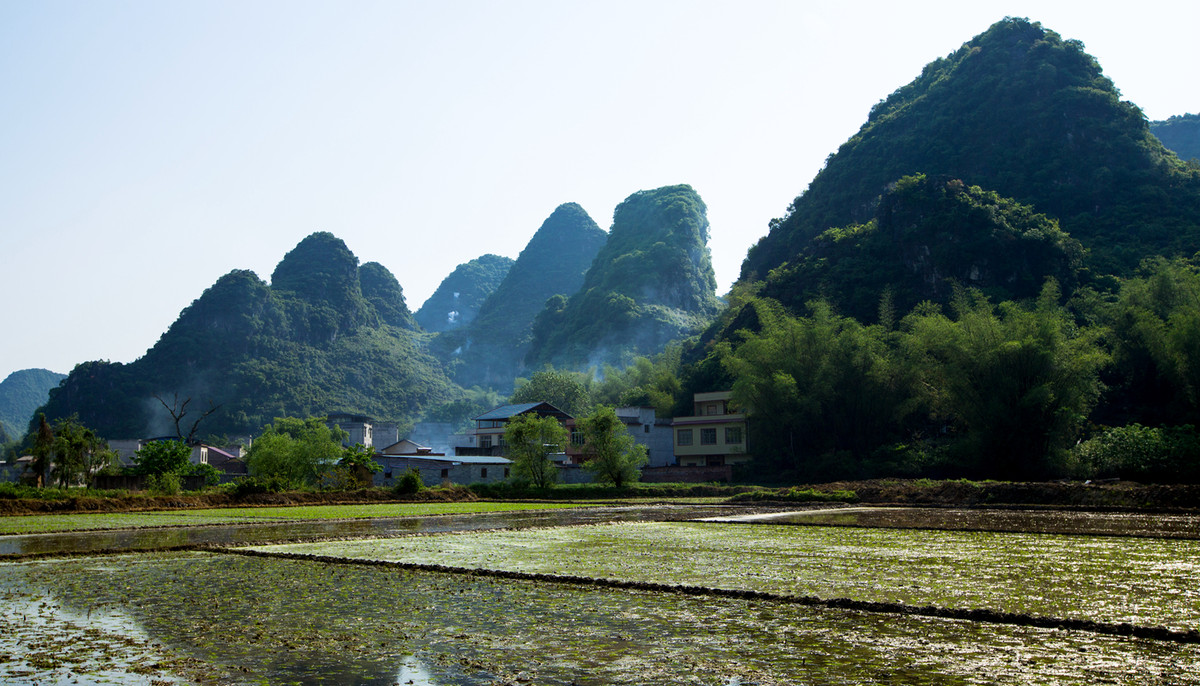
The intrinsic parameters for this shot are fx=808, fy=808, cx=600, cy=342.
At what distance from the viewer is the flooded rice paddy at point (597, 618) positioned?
6.49 meters

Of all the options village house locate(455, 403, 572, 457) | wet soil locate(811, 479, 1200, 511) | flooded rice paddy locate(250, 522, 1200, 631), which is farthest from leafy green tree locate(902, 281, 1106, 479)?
village house locate(455, 403, 572, 457)

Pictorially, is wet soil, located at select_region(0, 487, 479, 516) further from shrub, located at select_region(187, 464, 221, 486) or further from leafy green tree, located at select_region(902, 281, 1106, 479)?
leafy green tree, located at select_region(902, 281, 1106, 479)

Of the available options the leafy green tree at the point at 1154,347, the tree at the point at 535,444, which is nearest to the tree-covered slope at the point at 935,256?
the leafy green tree at the point at 1154,347

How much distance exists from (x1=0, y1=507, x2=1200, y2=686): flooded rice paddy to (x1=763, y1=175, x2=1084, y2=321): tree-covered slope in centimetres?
5140

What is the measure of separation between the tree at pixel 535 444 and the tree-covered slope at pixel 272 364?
189 feet

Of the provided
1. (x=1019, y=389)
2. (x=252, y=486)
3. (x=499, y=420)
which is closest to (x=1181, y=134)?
(x=1019, y=389)

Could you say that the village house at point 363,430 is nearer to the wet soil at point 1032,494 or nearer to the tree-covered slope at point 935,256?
the tree-covered slope at point 935,256

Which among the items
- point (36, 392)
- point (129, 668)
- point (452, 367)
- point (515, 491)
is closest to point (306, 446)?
point (515, 491)

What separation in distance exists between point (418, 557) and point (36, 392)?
210m

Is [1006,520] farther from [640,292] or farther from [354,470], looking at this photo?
[640,292]

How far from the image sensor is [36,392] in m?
184

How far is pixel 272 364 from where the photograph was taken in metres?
123

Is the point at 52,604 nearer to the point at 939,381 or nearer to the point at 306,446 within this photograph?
the point at 306,446

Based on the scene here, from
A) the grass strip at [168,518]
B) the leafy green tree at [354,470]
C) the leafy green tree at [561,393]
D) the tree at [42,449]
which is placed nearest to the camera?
the grass strip at [168,518]
